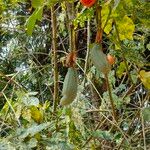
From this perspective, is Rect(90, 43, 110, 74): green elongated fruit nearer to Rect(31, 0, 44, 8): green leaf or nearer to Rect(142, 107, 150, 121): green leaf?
Rect(31, 0, 44, 8): green leaf

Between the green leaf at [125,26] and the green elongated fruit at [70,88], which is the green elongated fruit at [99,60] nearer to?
the green elongated fruit at [70,88]

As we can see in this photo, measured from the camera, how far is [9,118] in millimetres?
1514

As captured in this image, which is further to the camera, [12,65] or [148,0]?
[12,65]

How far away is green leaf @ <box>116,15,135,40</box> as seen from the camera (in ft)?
4.25

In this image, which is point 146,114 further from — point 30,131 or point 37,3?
point 37,3

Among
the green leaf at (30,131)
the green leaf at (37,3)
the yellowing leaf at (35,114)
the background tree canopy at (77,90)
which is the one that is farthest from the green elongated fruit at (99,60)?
the yellowing leaf at (35,114)

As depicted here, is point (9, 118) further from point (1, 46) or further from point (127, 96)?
point (1, 46)

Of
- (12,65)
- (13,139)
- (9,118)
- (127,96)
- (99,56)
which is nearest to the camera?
(99,56)

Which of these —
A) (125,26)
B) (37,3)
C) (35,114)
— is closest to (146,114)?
(125,26)

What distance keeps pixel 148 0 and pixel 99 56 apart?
0.27m

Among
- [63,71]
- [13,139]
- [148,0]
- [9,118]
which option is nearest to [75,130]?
[9,118]

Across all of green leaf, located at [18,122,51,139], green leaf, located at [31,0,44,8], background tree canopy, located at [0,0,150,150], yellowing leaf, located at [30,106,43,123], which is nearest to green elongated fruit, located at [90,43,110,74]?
background tree canopy, located at [0,0,150,150]

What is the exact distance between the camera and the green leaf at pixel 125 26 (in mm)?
1297

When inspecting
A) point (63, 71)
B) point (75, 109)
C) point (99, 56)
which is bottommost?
point (63, 71)
